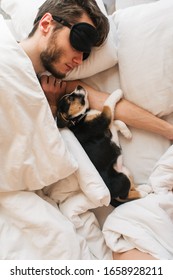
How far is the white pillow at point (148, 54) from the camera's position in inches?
51.6

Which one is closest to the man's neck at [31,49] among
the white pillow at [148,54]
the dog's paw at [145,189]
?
the white pillow at [148,54]

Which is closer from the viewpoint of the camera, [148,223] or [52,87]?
[148,223]

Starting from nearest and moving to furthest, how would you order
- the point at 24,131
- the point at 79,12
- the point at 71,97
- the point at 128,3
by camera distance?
1. the point at 24,131
2. the point at 79,12
3. the point at 71,97
4. the point at 128,3

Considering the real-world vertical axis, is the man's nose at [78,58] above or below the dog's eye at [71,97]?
above

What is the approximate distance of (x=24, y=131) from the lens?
116 cm

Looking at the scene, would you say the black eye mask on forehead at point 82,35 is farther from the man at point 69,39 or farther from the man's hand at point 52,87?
the man's hand at point 52,87

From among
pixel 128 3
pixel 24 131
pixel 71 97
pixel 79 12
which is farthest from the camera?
pixel 128 3

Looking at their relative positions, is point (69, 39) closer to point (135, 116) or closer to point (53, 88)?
point (53, 88)

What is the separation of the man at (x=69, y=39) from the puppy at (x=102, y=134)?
81 mm

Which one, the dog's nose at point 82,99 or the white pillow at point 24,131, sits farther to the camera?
the dog's nose at point 82,99

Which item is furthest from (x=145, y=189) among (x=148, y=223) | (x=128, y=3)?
(x=128, y=3)

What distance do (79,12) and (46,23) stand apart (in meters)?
0.14

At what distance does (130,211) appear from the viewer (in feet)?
4.09

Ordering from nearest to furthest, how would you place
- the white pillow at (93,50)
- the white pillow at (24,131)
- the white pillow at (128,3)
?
the white pillow at (24,131)
the white pillow at (93,50)
the white pillow at (128,3)
